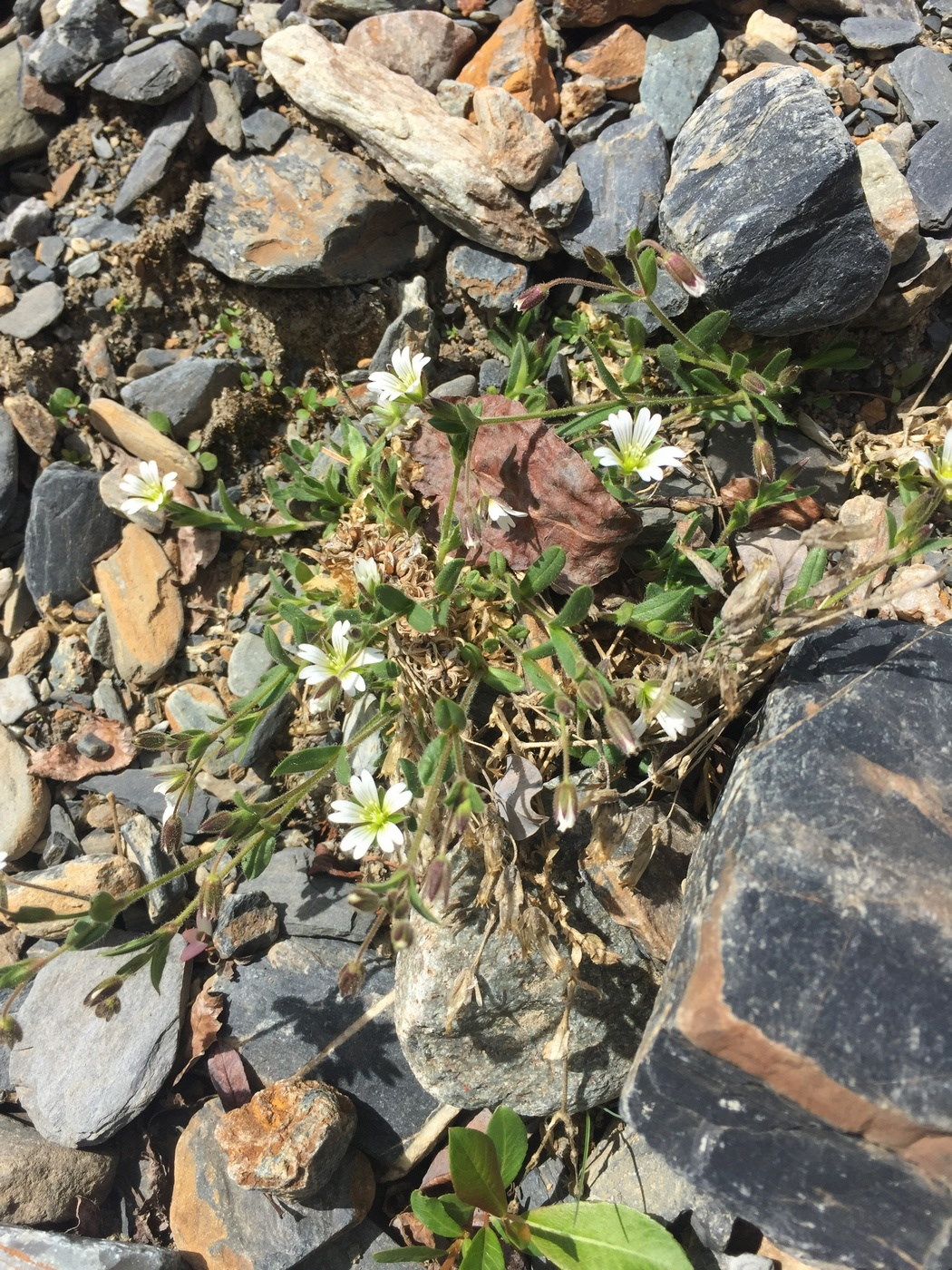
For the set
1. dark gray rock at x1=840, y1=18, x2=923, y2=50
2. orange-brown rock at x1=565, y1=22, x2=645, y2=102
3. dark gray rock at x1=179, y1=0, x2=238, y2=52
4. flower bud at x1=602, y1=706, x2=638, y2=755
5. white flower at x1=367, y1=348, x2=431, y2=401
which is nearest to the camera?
flower bud at x1=602, y1=706, x2=638, y2=755

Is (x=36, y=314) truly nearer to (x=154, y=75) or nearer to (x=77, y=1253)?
(x=154, y=75)

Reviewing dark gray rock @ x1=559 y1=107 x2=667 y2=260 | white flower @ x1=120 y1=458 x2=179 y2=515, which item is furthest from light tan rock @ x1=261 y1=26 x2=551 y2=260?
white flower @ x1=120 y1=458 x2=179 y2=515

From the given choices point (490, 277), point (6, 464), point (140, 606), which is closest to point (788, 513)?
point (490, 277)

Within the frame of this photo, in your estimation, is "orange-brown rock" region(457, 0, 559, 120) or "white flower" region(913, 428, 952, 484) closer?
"white flower" region(913, 428, 952, 484)

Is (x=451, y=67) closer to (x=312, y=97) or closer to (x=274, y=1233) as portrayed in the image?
(x=312, y=97)

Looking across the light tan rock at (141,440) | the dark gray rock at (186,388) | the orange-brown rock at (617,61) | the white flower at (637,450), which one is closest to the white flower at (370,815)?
Result: the white flower at (637,450)

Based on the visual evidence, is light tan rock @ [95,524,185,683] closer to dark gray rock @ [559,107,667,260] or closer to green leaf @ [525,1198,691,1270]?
dark gray rock @ [559,107,667,260]
